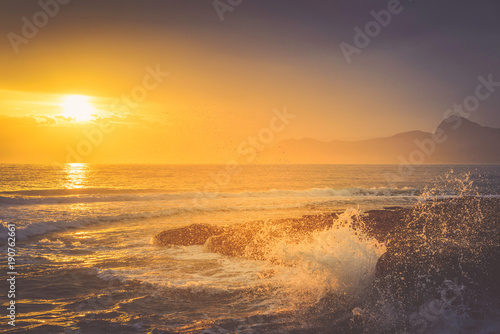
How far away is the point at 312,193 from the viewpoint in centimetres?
4800

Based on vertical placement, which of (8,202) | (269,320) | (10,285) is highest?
(8,202)

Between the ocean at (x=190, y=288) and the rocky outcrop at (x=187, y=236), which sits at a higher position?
the rocky outcrop at (x=187, y=236)

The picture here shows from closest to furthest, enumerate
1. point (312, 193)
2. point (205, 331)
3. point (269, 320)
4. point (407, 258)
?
point (205, 331), point (269, 320), point (407, 258), point (312, 193)

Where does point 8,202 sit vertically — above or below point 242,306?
above

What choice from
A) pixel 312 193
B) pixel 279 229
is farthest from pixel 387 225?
pixel 312 193

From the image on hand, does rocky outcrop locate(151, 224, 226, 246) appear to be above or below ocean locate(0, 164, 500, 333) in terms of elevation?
above

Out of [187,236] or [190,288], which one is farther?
[187,236]

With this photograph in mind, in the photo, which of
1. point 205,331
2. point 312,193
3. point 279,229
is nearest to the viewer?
point 205,331

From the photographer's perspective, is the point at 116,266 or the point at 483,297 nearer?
the point at 483,297

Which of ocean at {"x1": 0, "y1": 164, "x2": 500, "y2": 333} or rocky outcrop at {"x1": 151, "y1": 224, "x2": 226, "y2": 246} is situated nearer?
ocean at {"x1": 0, "y1": 164, "x2": 500, "y2": 333}

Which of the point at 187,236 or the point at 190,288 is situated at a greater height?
the point at 187,236

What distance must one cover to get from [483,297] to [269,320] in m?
4.42

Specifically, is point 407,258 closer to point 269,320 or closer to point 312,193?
point 269,320

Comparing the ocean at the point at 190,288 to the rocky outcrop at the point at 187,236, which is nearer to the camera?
the ocean at the point at 190,288
